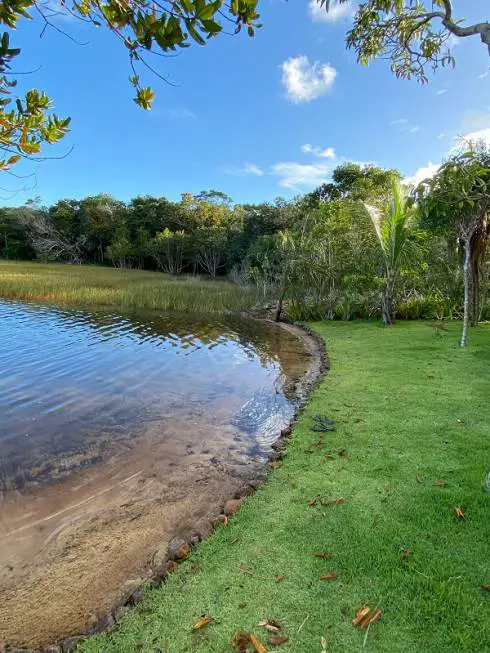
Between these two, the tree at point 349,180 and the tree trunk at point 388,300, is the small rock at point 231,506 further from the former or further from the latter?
the tree at point 349,180

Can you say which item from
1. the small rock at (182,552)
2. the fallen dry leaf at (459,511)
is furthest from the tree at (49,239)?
the fallen dry leaf at (459,511)

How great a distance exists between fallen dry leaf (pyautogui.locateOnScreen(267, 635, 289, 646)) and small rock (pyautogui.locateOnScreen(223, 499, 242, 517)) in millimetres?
1338

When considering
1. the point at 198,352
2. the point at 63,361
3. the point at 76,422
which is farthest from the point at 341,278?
the point at 76,422

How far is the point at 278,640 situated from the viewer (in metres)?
1.88

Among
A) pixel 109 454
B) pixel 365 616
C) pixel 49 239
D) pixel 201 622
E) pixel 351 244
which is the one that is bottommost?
pixel 109 454

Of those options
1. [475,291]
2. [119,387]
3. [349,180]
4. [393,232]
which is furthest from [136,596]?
[349,180]

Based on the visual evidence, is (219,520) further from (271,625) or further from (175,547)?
(271,625)

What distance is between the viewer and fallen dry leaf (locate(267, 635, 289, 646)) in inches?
73.7

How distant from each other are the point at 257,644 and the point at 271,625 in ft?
0.48

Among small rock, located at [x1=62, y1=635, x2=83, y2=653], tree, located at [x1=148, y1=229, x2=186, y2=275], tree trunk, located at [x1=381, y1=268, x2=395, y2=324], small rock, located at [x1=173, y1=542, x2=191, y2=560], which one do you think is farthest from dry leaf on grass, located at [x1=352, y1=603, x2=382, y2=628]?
tree, located at [x1=148, y1=229, x2=186, y2=275]

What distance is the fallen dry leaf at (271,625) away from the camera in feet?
6.42

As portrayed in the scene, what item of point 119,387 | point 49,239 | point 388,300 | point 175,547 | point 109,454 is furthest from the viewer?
point 49,239

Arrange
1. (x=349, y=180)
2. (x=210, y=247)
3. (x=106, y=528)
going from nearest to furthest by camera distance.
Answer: (x=106, y=528) → (x=349, y=180) → (x=210, y=247)

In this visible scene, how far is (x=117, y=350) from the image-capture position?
9.77m
